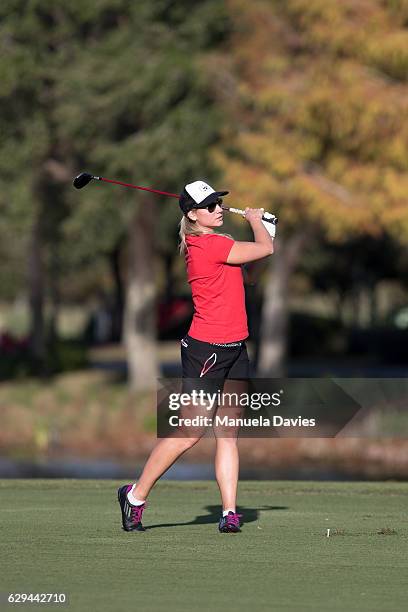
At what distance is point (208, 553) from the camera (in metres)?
→ 8.31

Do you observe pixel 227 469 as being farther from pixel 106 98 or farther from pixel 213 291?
pixel 106 98

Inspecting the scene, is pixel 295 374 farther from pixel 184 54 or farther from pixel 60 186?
pixel 184 54

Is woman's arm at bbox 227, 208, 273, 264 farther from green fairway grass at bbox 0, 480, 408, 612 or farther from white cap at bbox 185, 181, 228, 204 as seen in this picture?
green fairway grass at bbox 0, 480, 408, 612

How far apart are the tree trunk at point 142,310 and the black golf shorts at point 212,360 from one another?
92.8ft

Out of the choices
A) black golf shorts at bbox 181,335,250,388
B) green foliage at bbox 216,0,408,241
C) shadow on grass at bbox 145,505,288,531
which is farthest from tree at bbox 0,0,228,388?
black golf shorts at bbox 181,335,250,388

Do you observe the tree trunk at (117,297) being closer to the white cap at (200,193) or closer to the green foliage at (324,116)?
the green foliage at (324,116)

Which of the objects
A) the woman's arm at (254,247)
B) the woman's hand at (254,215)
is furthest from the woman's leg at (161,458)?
the woman's hand at (254,215)

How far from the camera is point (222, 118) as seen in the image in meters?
33.8

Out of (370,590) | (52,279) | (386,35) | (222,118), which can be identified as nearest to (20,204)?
(222,118)

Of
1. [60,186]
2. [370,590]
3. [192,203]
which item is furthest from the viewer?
[60,186]

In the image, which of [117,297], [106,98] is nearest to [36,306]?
[106,98]

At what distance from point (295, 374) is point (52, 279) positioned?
15339mm

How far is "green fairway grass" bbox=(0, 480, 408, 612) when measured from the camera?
705cm

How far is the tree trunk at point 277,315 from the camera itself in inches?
1468
